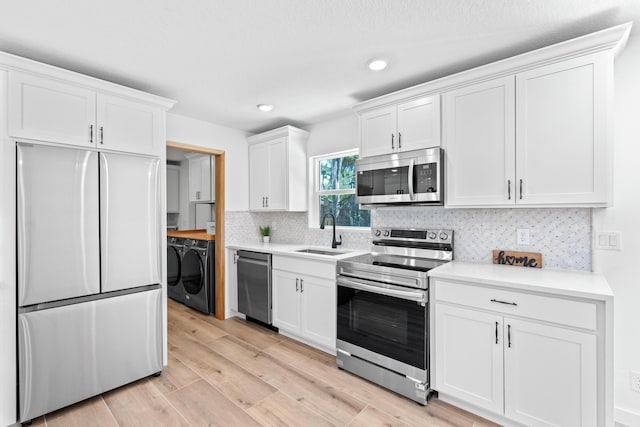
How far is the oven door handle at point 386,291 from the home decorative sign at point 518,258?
73cm

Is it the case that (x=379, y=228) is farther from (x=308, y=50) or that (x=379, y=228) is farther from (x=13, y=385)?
(x=13, y=385)

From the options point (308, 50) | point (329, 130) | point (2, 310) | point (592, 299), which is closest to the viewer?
point (592, 299)

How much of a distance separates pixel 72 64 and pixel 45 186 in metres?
0.91

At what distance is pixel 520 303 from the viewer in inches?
70.4

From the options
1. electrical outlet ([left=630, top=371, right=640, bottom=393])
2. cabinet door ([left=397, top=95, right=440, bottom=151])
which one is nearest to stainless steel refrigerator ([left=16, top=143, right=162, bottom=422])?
cabinet door ([left=397, top=95, right=440, bottom=151])

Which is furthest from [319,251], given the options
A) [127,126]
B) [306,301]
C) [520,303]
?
[127,126]

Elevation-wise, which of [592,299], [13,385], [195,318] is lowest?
[195,318]

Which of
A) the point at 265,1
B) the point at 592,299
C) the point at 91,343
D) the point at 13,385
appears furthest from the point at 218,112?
the point at 592,299

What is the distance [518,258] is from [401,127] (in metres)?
1.35

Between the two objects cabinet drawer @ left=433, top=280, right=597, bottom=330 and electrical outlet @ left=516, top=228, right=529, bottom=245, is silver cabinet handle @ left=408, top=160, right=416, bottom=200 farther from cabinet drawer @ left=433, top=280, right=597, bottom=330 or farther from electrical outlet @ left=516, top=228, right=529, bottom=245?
electrical outlet @ left=516, top=228, right=529, bottom=245

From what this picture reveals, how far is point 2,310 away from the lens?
1883mm

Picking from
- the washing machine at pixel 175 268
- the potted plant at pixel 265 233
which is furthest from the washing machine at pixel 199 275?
the potted plant at pixel 265 233

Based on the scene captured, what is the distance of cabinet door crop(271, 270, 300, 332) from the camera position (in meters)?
3.07

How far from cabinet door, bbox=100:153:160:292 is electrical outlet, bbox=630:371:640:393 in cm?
336
